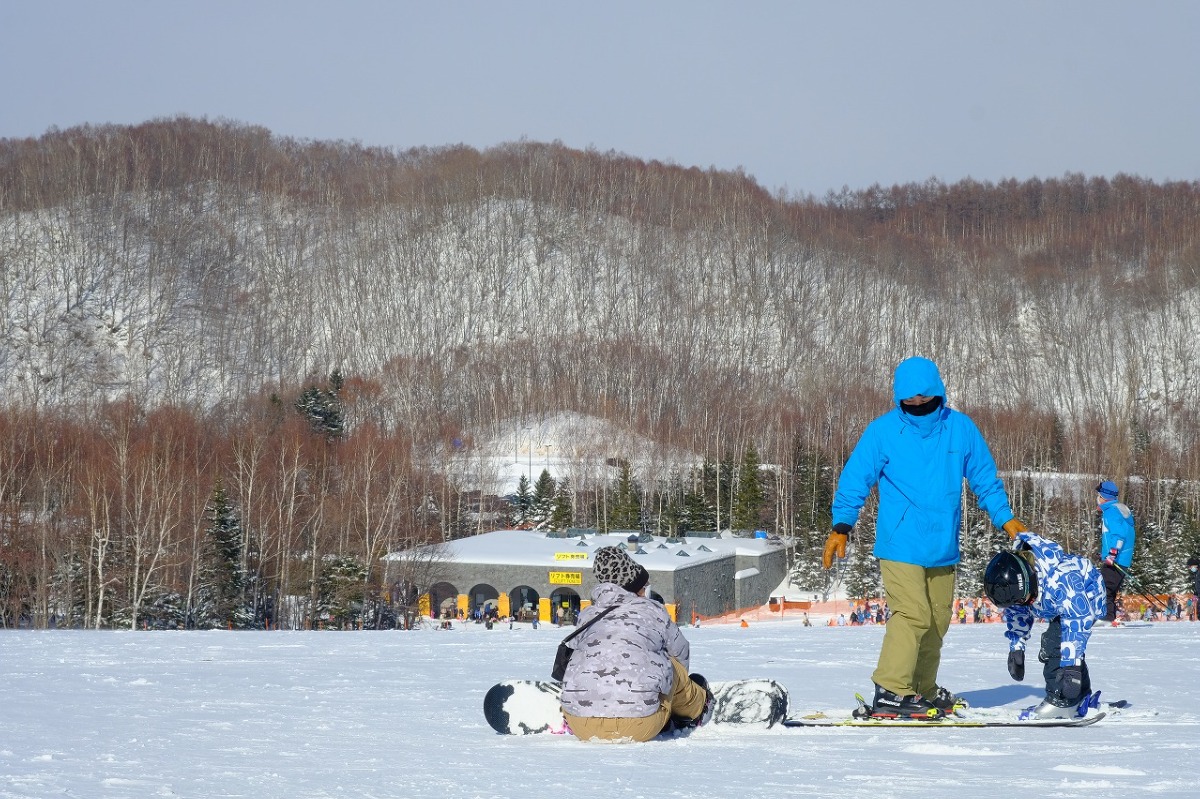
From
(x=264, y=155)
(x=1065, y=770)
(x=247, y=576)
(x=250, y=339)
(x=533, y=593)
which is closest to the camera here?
(x=1065, y=770)

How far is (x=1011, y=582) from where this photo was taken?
472 cm

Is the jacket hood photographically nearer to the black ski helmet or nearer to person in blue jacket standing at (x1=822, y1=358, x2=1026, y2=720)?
person in blue jacket standing at (x1=822, y1=358, x2=1026, y2=720)

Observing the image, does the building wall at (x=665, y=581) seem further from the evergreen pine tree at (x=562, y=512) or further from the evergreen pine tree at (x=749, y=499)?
the evergreen pine tree at (x=562, y=512)

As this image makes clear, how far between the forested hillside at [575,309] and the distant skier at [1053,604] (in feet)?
151

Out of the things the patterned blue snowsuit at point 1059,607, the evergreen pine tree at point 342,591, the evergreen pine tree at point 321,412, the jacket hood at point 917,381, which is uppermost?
the evergreen pine tree at point 321,412

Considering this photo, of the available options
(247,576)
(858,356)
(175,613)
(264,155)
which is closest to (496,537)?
(247,576)

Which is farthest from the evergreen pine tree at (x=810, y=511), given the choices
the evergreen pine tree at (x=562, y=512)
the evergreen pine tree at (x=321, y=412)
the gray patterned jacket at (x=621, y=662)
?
the gray patterned jacket at (x=621, y=662)

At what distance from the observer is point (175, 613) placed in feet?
97.1

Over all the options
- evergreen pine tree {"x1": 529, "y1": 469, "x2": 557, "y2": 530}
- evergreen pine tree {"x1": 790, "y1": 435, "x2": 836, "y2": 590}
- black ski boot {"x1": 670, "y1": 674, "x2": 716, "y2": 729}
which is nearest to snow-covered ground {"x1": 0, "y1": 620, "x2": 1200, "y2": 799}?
black ski boot {"x1": 670, "y1": 674, "x2": 716, "y2": 729}

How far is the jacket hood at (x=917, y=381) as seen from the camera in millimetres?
4797

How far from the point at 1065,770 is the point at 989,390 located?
282ft

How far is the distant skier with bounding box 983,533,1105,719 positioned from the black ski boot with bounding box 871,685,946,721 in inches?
14.3

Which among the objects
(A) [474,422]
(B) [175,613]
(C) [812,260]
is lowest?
(B) [175,613]

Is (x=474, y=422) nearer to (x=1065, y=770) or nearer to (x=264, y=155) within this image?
(x=264, y=155)
